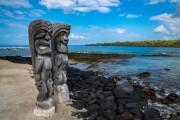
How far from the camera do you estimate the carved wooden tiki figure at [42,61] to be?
25.2 ft

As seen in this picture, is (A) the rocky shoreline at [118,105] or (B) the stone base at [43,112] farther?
(A) the rocky shoreline at [118,105]

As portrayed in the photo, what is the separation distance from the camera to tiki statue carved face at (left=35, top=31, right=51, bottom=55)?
7.73 meters

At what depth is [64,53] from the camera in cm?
977

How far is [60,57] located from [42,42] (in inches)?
78.2

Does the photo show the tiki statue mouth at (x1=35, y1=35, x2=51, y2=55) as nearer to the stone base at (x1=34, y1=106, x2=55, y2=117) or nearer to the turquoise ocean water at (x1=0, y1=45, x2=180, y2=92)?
the stone base at (x1=34, y1=106, x2=55, y2=117)

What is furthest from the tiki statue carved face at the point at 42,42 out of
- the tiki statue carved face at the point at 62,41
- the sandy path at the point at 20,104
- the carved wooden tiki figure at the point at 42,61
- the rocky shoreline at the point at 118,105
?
the rocky shoreline at the point at 118,105

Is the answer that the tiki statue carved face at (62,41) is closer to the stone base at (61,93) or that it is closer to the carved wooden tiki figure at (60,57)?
the carved wooden tiki figure at (60,57)

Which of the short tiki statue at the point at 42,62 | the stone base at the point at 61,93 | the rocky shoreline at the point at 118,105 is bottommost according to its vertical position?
the rocky shoreline at the point at 118,105

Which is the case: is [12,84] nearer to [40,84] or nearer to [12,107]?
[12,107]

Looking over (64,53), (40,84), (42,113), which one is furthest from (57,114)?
(64,53)

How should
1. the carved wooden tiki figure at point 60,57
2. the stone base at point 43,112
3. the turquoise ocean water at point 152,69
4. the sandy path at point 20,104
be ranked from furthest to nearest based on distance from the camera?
the turquoise ocean water at point 152,69
the carved wooden tiki figure at point 60,57
the sandy path at point 20,104
the stone base at point 43,112

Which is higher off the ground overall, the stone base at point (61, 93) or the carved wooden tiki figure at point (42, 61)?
the carved wooden tiki figure at point (42, 61)

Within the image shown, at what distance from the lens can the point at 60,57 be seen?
964 cm

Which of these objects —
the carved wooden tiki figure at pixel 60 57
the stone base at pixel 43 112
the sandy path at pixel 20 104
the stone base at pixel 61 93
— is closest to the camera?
the stone base at pixel 43 112
